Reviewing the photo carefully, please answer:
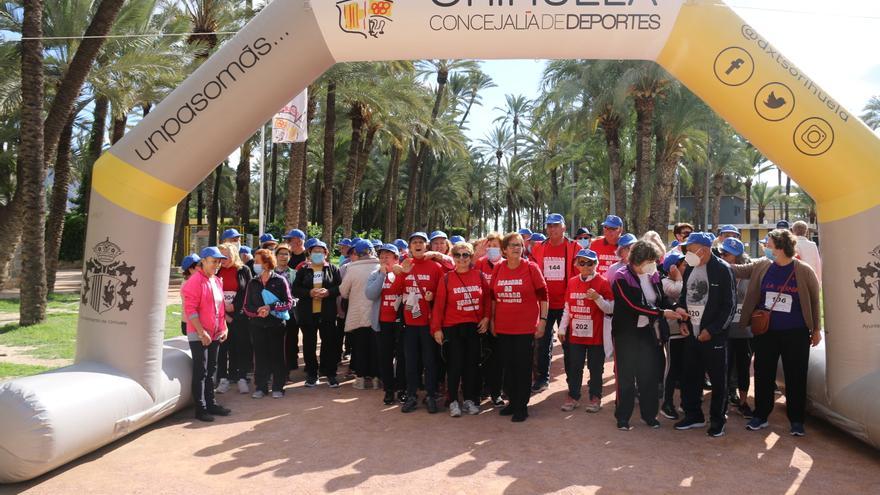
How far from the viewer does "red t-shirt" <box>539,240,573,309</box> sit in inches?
327

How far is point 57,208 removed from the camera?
17.6 m

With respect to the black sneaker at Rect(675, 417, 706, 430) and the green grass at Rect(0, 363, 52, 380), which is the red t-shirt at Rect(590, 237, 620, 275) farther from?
the green grass at Rect(0, 363, 52, 380)

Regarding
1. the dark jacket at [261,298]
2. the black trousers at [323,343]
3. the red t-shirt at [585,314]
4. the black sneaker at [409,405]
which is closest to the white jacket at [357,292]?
the black trousers at [323,343]

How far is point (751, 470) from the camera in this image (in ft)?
17.7

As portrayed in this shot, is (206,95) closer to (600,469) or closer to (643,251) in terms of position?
(643,251)

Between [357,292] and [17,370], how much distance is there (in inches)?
193

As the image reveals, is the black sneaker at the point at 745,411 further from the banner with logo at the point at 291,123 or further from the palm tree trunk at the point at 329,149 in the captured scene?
the palm tree trunk at the point at 329,149

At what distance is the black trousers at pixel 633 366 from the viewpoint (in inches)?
254

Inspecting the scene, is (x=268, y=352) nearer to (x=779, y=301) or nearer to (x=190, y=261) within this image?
(x=190, y=261)

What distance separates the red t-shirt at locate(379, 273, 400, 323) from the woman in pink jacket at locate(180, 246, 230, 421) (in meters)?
1.78

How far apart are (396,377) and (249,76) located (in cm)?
371

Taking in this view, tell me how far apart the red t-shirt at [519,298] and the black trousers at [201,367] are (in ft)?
9.98

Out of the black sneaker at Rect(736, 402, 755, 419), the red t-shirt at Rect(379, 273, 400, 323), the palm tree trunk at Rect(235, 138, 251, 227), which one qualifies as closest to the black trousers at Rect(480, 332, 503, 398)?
Result: the red t-shirt at Rect(379, 273, 400, 323)

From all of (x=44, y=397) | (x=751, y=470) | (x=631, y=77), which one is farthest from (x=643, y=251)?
(x=631, y=77)
